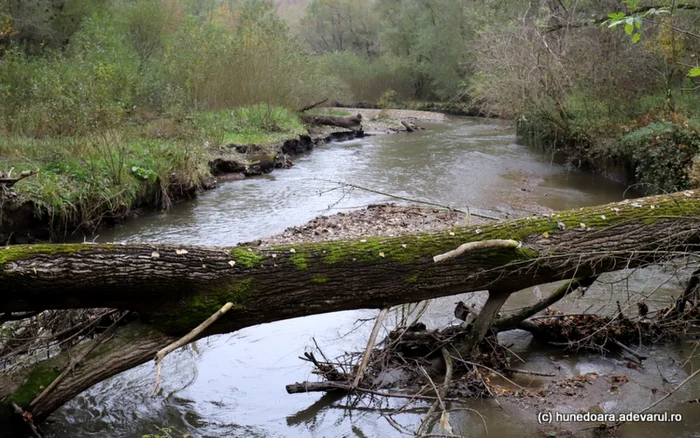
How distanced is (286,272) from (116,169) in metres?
8.55

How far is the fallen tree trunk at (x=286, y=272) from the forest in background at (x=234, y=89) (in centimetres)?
173

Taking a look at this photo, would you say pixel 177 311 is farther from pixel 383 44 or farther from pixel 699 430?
pixel 383 44

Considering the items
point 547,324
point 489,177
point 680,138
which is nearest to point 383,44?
point 489,177

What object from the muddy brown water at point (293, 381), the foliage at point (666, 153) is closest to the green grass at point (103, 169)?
the muddy brown water at point (293, 381)

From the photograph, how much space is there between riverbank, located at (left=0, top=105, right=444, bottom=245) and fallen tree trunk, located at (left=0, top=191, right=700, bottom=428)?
5961mm

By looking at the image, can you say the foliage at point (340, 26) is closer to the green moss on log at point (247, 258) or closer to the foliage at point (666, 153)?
the foliage at point (666, 153)

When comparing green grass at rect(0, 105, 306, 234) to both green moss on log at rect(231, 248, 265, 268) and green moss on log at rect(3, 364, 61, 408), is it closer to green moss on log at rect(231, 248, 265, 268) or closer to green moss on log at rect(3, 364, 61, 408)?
green moss on log at rect(3, 364, 61, 408)

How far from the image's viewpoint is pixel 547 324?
20.5ft

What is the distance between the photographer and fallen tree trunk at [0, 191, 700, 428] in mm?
4215

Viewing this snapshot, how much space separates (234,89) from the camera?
2362cm

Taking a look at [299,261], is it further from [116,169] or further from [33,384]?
[116,169]

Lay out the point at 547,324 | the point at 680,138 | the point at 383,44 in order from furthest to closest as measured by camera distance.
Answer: the point at 383,44 < the point at 680,138 < the point at 547,324

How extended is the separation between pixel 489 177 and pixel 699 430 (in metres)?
12.9

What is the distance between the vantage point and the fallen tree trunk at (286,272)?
421 cm
